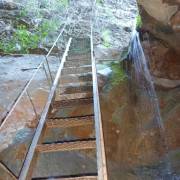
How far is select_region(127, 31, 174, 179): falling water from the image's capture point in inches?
294

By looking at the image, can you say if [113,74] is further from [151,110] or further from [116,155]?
[116,155]

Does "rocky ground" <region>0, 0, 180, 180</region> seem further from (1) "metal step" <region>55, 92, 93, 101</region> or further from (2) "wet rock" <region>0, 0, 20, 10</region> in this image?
(2) "wet rock" <region>0, 0, 20, 10</region>

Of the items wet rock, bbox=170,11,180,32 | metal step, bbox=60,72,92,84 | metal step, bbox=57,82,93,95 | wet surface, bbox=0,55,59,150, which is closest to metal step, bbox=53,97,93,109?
wet surface, bbox=0,55,59,150

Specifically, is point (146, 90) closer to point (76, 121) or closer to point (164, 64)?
point (164, 64)

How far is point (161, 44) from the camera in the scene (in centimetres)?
858

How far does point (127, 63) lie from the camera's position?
9.06 m

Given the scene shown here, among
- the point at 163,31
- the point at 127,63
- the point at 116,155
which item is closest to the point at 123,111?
the point at 116,155

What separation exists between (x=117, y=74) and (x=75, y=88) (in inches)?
99.7

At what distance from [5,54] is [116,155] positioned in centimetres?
603

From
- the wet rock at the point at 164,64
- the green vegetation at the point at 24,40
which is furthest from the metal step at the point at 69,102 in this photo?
the green vegetation at the point at 24,40

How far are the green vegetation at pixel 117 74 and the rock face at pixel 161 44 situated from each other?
0.98 metres

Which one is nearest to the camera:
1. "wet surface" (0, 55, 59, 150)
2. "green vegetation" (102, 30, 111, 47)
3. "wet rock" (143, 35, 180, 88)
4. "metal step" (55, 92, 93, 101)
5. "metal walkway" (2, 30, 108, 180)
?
"metal walkway" (2, 30, 108, 180)

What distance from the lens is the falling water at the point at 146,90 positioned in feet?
24.5

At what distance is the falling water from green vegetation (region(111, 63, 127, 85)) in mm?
367
